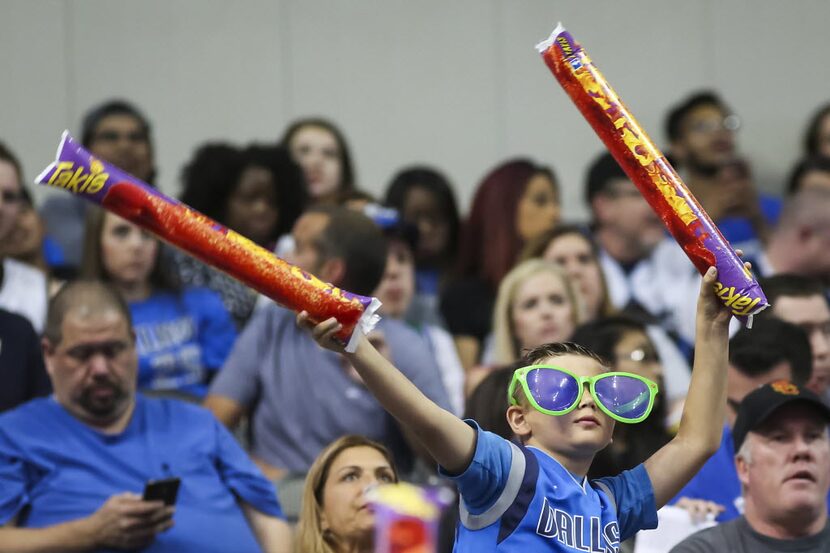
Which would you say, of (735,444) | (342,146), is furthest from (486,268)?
(735,444)

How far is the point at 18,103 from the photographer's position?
7.75 metres

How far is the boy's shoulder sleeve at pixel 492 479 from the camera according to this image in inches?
108

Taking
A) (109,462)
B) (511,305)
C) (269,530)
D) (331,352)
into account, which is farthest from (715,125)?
(109,462)

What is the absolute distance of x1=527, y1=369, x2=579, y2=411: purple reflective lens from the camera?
112 inches

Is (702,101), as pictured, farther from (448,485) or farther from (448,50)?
(448,485)

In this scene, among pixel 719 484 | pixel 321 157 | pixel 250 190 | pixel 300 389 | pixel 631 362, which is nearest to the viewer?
pixel 719 484

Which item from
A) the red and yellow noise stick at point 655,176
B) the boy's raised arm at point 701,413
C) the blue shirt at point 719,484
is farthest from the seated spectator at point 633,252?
the red and yellow noise stick at point 655,176

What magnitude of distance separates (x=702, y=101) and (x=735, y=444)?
402 centimetres

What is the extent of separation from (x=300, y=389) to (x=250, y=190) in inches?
57.7

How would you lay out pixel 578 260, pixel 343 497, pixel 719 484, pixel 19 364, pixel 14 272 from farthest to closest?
pixel 578 260
pixel 14 272
pixel 19 364
pixel 719 484
pixel 343 497

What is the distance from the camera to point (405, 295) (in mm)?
5855

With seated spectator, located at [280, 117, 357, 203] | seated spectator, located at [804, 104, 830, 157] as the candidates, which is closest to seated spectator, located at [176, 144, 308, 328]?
seated spectator, located at [280, 117, 357, 203]

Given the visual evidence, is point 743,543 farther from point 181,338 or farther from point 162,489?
point 181,338

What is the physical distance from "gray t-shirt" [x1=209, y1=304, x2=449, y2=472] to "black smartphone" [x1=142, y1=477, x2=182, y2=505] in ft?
2.95
